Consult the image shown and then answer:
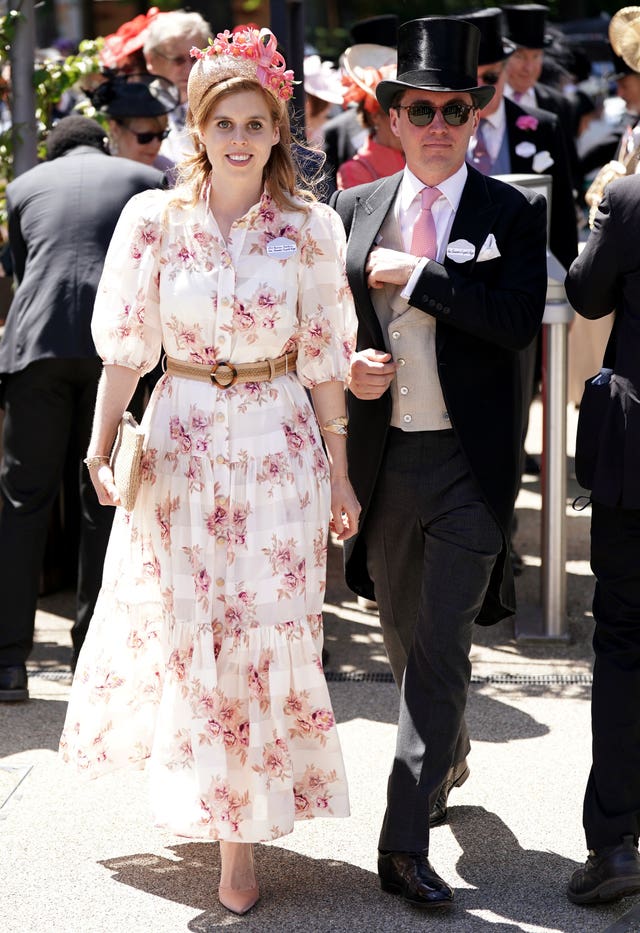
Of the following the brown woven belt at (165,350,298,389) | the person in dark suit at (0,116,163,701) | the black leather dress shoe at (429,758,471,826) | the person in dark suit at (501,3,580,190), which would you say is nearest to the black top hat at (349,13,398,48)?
the person in dark suit at (501,3,580,190)

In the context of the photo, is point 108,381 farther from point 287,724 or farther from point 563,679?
point 563,679

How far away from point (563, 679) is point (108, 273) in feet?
8.49

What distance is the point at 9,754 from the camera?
187 inches

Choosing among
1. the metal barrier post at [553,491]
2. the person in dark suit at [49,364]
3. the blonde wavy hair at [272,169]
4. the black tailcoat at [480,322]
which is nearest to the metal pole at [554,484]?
the metal barrier post at [553,491]

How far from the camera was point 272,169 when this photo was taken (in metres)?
3.79

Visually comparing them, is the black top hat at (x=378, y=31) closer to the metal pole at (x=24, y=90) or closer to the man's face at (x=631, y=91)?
the man's face at (x=631, y=91)

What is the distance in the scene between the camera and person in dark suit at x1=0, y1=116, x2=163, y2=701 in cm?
535

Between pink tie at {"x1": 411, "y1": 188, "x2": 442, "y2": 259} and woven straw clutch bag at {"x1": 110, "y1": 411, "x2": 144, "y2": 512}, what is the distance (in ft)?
2.90

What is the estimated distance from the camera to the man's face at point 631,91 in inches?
296

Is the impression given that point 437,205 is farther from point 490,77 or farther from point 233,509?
point 490,77

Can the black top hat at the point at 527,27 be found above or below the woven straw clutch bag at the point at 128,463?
above

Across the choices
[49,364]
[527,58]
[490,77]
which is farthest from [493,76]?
[49,364]

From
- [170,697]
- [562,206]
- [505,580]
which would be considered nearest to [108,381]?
[170,697]

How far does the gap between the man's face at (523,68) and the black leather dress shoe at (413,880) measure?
6.13 meters
